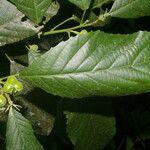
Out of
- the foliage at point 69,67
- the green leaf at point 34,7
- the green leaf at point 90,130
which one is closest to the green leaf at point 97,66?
the foliage at point 69,67

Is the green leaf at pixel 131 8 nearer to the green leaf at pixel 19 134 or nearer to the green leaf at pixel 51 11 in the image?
the green leaf at pixel 51 11

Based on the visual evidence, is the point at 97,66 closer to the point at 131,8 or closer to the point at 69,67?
the point at 69,67

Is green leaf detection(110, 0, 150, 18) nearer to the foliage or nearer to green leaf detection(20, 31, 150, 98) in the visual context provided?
the foliage

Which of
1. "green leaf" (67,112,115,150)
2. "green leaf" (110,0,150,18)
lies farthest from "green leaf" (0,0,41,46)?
"green leaf" (67,112,115,150)

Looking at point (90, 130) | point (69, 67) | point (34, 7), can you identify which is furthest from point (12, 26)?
point (90, 130)

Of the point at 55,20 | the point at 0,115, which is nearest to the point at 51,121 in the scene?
the point at 0,115

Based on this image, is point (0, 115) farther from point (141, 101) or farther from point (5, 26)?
point (141, 101)
